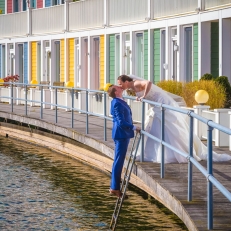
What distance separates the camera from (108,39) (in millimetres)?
33281

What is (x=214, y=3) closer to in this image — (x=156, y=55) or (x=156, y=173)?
(x=156, y=55)

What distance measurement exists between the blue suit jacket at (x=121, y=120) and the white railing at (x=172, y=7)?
13.1 m

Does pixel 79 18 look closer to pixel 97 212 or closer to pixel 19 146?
pixel 19 146

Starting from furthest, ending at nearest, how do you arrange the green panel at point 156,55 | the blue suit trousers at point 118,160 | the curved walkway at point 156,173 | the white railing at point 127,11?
the white railing at point 127,11 → the green panel at point 156,55 → the blue suit trousers at point 118,160 → the curved walkway at point 156,173

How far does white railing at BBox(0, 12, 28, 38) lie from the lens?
42906mm

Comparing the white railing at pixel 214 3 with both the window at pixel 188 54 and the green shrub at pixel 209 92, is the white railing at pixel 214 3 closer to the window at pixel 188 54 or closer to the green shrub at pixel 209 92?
the window at pixel 188 54

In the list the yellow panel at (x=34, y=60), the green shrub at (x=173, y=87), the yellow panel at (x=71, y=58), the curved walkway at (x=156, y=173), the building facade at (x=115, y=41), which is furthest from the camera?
the yellow panel at (x=34, y=60)

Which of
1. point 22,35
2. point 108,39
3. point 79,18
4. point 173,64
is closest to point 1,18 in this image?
point 22,35

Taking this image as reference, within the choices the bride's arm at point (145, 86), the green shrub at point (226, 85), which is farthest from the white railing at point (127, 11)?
the bride's arm at point (145, 86)

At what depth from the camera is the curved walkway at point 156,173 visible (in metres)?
10.7

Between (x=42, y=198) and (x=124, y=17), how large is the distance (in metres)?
16.1

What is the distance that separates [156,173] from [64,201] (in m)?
2.20

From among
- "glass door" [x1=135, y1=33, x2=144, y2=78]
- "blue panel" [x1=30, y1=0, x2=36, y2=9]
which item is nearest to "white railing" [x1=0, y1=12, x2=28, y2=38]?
"blue panel" [x1=30, y1=0, x2=36, y2=9]

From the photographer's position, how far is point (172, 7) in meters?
27.3
